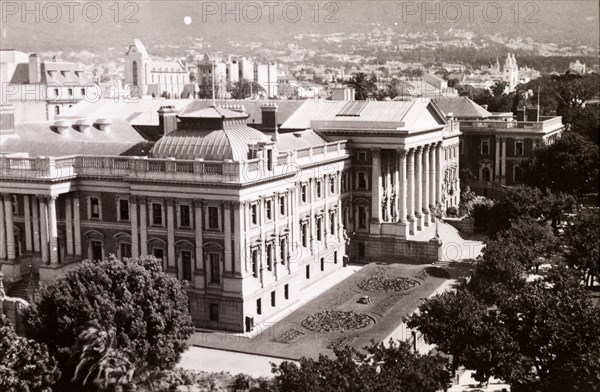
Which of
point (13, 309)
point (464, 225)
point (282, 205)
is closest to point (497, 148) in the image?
point (464, 225)

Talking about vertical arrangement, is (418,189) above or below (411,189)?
below

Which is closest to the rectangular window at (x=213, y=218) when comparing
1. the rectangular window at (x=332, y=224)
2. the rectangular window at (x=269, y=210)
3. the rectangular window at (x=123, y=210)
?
the rectangular window at (x=269, y=210)

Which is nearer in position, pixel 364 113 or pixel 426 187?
pixel 364 113

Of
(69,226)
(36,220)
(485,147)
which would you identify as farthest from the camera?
(485,147)

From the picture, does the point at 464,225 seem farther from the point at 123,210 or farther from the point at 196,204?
the point at 123,210

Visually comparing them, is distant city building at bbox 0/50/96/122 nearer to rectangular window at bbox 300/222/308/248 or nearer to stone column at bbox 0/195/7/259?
stone column at bbox 0/195/7/259

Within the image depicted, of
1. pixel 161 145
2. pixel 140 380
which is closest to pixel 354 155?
pixel 161 145

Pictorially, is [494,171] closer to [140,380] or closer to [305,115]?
[305,115]
